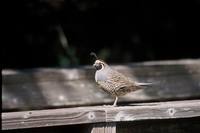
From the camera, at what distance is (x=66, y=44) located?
7844 millimetres

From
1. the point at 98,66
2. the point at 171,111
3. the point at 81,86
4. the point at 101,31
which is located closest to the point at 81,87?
the point at 81,86

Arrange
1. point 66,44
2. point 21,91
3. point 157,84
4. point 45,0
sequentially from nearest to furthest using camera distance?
1. point 21,91
2. point 157,84
3. point 45,0
4. point 66,44

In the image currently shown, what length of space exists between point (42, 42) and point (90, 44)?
1.78ft

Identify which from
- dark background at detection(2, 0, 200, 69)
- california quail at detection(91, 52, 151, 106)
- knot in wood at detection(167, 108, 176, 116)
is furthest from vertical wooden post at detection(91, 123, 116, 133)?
dark background at detection(2, 0, 200, 69)

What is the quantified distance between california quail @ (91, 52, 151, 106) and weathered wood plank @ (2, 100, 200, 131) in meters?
0.55

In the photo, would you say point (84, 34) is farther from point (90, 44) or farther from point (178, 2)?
point (178, 2)

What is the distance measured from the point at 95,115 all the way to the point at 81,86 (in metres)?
2.21

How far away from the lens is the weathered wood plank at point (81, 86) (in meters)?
4.72

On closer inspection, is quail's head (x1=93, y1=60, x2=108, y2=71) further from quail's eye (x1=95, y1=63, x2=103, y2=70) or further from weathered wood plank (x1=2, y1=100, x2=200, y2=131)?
weathered wood plank (x1=2, y1=100, x2=200, y2=131)

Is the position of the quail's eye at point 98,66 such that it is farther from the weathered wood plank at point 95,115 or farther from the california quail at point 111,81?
the weathered wood plank at point 95,115

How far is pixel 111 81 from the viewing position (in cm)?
343

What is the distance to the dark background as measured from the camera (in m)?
7.77

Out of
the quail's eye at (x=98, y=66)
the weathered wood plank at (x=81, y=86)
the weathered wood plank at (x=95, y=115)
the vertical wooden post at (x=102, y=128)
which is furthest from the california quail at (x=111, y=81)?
the weathered wood plank at (x=81, y=86)

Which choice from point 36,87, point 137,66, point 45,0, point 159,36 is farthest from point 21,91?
point 159,36
